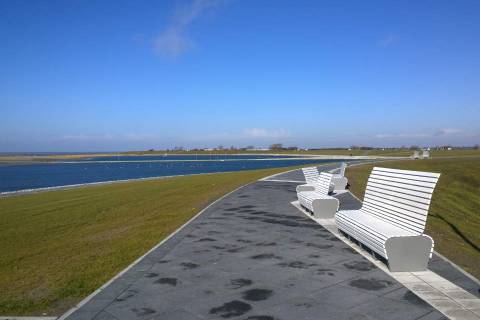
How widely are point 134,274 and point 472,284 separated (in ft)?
14.4

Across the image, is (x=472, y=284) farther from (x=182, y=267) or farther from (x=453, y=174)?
(x=453, y=174)

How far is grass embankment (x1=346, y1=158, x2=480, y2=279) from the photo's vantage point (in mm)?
7562

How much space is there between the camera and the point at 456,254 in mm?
7340

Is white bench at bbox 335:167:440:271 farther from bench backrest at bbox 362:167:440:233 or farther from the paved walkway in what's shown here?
the paved walkway

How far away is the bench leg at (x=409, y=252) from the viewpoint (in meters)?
5.91

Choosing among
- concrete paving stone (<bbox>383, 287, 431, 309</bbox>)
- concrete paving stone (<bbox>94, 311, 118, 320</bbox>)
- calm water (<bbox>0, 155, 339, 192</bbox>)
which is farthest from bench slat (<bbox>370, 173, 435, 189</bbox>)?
calm water (<bbox>0, 155, 339, 192</bbox>)

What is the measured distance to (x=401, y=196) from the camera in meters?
6.84

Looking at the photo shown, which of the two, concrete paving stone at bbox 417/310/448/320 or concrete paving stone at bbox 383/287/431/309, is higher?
concrete paving stone at bbox 417/310/448/320

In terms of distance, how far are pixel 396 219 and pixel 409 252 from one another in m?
1.04

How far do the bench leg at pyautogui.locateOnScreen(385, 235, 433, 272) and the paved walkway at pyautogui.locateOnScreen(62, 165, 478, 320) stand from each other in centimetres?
25

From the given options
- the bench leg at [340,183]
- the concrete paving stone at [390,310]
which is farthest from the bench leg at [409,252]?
the bench leg at [340,183]

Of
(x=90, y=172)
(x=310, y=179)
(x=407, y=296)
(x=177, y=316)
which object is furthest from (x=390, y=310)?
(x=90, y=172)

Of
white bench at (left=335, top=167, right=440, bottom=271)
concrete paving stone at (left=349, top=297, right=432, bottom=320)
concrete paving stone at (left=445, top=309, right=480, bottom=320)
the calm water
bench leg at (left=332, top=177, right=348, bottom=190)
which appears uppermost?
white bench at (left=335, top=167, right=440, bottom=271)

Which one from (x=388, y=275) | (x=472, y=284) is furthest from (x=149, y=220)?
(x=472, y=284)
